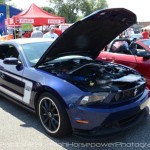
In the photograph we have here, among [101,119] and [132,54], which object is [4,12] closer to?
[132,54]

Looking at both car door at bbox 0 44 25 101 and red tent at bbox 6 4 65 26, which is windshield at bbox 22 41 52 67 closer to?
car door at bbox 0 44 25 101

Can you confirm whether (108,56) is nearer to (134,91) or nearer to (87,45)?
(87,45)

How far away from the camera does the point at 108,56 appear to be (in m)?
6.55

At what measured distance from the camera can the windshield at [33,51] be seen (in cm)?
462

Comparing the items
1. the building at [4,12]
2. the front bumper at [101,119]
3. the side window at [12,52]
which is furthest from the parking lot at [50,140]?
the building at [4,12]

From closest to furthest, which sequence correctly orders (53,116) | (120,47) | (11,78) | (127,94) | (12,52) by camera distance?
(127,94)
(53,116)
(11,78)
(12,52)
(120,47)

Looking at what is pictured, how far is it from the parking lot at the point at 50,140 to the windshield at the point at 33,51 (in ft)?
3.45

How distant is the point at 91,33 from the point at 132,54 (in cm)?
175

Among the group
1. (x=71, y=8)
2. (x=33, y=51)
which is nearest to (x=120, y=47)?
(x=33, y=51)

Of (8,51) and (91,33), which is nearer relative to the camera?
(91,33)

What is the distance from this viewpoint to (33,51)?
4824 mm

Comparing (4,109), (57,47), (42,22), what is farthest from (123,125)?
(42,22)

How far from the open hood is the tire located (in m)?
0.72

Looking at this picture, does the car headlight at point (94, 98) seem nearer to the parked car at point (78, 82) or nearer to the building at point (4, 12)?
the parked car at point (78, 82)
